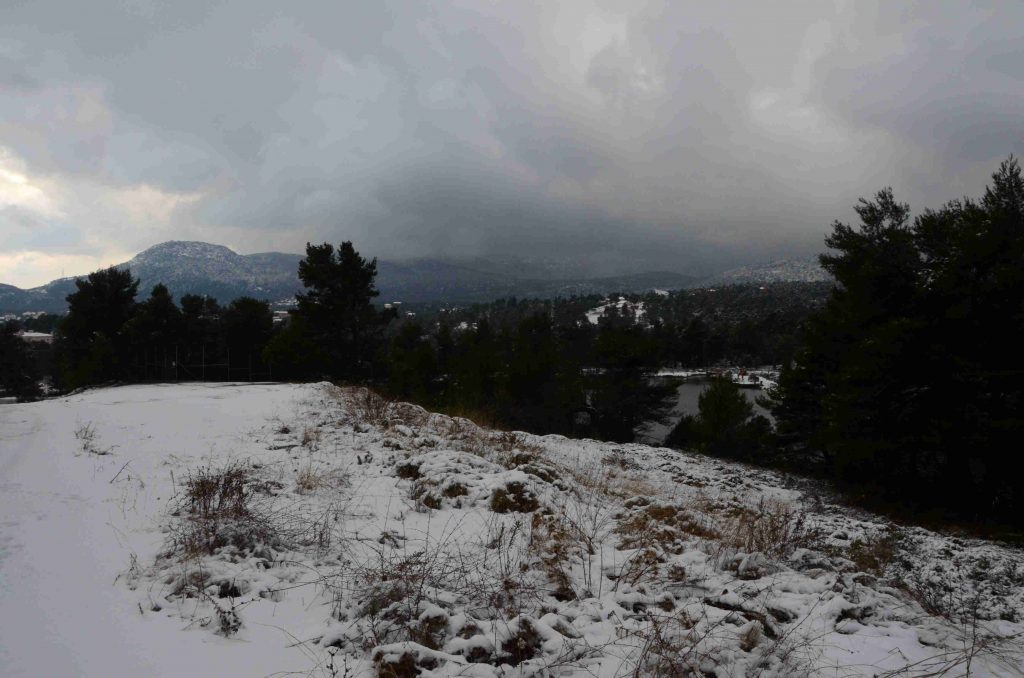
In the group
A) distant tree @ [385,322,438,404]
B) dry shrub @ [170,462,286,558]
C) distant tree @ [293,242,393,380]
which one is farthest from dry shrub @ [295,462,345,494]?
distant tree @ [293,242,393,380]

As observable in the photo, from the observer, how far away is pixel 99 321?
34.5 meters

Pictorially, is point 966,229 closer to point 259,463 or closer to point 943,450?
point 943,450

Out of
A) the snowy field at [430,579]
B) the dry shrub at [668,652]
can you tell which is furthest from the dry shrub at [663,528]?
the dry shrub at [668,652]

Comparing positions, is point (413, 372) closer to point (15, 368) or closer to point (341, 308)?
point (341, 308)

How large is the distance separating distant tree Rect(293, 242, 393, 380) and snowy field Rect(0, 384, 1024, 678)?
82.9ft

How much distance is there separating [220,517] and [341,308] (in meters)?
29.7

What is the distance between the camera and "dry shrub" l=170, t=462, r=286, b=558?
4.33m

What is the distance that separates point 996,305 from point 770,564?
13.9 meters

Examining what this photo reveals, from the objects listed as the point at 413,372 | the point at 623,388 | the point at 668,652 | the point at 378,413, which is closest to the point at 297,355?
the point at 413,372

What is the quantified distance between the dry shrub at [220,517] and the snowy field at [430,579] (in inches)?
1.0

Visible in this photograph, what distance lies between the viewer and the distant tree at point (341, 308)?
32.2 meters

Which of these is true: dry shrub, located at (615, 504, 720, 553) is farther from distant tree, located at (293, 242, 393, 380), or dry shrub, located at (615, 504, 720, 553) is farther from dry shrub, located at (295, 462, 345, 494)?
distant tree, located at (293, 242, 393, 380)

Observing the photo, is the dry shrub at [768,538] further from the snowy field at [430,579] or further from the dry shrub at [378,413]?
the dry shrub at [378,413]

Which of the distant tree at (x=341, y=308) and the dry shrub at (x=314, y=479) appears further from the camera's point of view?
the distant tree at (x=341, y=308)
